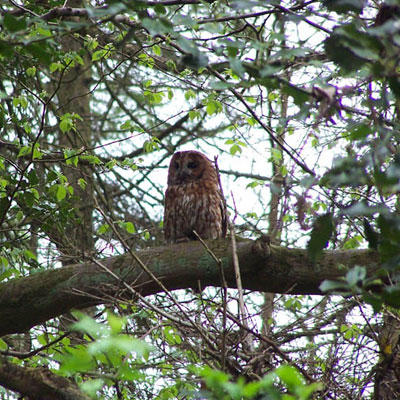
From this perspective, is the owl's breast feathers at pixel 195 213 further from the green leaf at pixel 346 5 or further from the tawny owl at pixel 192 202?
the green leaf at pixel 346 5

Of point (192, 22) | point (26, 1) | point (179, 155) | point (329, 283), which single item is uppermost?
point (26, 1)

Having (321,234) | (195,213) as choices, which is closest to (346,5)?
(321,234)

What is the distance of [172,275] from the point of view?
3465 mm

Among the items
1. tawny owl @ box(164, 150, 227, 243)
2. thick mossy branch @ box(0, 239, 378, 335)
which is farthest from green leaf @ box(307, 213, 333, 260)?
tawny owl @ box(164, 150, 227, 243)

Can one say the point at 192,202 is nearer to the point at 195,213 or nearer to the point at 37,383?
the point at 195,213

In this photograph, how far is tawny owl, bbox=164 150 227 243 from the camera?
5.55m

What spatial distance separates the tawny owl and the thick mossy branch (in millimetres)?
1902

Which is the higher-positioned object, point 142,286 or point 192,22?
point 192,22

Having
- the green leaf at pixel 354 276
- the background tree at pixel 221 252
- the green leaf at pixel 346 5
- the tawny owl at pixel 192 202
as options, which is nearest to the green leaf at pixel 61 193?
the background tree at pixel 221 252

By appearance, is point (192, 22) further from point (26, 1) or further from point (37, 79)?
point (37, 79)

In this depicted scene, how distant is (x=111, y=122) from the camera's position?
26.2 feet

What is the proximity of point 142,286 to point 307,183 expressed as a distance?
179 centimetres

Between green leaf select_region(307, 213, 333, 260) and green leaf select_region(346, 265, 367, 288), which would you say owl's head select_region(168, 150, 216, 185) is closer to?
green leaf select_region(307, 213, 333, 260)

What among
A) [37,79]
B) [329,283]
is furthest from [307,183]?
[37,79]
